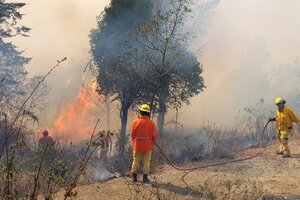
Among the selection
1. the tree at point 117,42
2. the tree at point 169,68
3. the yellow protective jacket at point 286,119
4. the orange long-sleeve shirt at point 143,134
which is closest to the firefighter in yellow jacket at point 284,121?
the yellow protective jacket at point 286,119

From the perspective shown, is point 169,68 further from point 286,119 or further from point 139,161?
point 139,161

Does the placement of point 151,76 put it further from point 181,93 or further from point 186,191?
point 186,191

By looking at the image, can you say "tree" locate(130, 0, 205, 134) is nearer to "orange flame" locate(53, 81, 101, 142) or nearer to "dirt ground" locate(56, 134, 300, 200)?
"dirt ground" locate(56, 134, 300, 200)

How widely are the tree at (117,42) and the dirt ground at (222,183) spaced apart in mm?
8717

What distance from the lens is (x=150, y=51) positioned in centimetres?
1634

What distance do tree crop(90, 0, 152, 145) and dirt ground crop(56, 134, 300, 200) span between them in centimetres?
872

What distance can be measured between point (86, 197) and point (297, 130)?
10.5m

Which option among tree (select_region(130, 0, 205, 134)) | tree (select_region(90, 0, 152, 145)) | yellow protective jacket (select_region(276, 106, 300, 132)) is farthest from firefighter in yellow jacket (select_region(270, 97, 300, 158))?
tree (select_region(90, 0, 152, 145))

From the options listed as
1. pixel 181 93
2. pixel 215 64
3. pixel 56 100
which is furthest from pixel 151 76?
pixel 56 100

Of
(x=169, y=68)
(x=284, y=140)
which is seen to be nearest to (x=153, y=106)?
(x=169, y=68)

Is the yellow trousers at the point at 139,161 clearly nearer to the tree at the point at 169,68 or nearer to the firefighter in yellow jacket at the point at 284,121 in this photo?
the firefighter in yellow jacket at the point at 284,121

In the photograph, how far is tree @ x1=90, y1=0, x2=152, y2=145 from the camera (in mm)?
17953

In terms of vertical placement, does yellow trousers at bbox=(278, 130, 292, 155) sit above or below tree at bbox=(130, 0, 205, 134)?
below

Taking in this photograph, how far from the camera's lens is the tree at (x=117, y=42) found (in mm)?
17953
